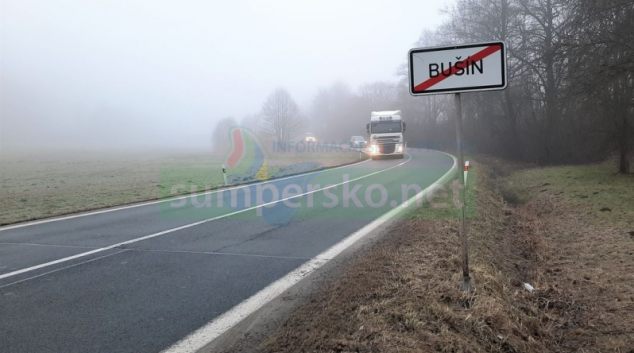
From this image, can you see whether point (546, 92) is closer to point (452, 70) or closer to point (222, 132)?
point (452, 70)

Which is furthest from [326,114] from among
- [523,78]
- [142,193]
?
[142,193]

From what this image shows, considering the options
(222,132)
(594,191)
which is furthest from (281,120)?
(594,191)

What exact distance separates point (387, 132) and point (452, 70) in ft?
Result: 83.2

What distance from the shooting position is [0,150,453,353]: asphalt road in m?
3.77

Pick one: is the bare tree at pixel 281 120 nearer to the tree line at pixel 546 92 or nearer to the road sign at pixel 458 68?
the tree line at pixel 546 92

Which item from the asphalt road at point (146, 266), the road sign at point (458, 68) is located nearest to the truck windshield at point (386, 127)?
the asphalt road at point (146, 266)

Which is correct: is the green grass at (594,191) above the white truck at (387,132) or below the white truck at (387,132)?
below

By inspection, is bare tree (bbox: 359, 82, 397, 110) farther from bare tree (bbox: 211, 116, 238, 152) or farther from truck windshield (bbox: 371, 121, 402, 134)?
truck windshield (bbox: 371, 121, 402, 134)

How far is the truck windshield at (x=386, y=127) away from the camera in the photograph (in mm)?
28625

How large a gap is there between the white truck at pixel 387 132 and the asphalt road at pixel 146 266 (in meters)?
18.4

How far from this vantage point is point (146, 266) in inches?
223

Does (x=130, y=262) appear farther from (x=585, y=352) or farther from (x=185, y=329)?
(x=585, y=352)

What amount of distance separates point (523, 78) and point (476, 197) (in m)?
19.0

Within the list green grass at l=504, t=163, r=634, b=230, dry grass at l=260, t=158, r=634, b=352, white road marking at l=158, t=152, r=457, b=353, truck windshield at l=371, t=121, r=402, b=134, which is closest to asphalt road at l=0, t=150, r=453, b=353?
white road marking at l=158, t=152, r=457, b=353
